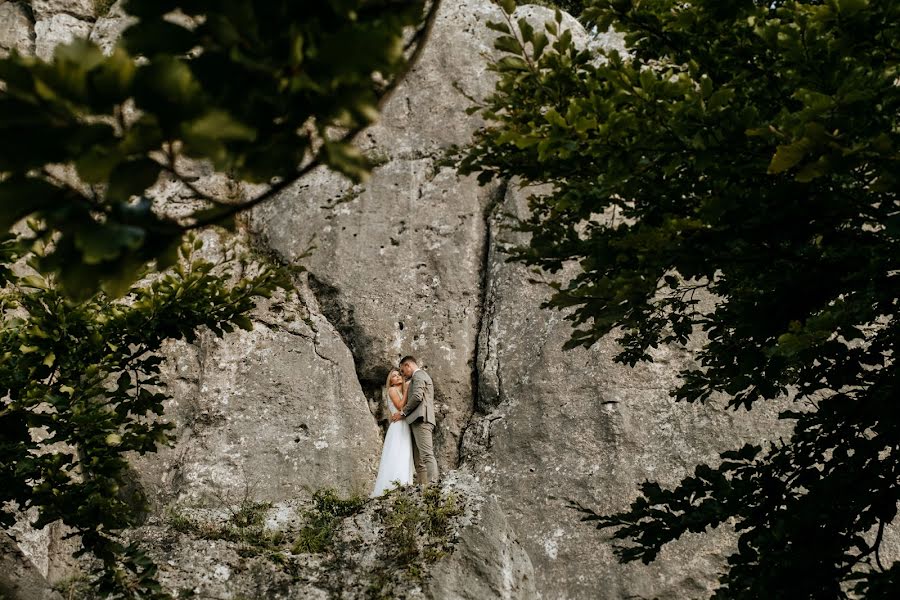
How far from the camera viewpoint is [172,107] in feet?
4.09

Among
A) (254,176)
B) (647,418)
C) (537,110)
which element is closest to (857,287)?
(537,110)

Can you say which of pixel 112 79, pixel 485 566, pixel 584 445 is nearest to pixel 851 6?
pixel 112 79

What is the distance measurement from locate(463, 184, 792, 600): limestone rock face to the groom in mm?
566

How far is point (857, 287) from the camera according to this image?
11.5 feet

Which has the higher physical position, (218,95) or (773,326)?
(773,326)

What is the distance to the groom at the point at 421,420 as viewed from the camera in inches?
380

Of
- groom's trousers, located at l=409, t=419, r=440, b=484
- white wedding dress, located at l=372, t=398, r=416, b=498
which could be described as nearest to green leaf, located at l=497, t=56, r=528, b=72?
white wedding dress, located at l=372, t=398, r=416, b=498

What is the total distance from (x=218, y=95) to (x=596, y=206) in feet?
8.67

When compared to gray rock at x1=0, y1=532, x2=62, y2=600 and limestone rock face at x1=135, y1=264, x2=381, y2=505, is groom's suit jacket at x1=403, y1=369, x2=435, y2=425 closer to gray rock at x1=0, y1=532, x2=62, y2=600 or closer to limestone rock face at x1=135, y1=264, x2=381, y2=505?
limestone rock face at x1=135, y1=264, x2=381, y2=505

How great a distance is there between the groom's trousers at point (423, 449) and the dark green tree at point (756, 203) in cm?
563

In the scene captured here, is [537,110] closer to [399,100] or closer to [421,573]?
[421,573]

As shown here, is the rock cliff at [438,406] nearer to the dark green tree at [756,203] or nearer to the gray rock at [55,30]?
the gray rock at [55,30]

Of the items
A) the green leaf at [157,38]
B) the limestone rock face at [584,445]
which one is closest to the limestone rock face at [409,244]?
the limestone rock face at [584,445]

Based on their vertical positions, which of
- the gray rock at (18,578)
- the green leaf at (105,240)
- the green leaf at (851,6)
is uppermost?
the green leaf at (851,6)
